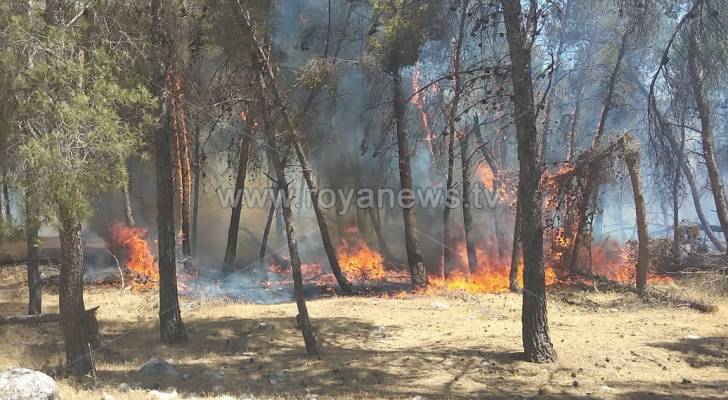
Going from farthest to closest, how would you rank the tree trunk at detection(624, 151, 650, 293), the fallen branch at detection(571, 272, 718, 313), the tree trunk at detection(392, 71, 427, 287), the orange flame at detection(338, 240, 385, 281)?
the orange flame at detection(338, 240, 385, 281) < the tree trunk at detection(392, 71, 427, 287) < the tree trunk at detection(624, 151, 650, 293) < the fallen branch at detection(571, 272, 718, 313)

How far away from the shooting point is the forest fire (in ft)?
63.1

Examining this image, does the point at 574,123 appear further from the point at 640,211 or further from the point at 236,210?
the point at 236,210

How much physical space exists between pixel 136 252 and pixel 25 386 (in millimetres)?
16755

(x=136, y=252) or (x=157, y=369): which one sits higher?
(x=136, y=252)

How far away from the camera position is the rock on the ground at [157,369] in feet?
29.6

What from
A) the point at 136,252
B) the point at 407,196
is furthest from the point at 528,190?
the point at 136,252

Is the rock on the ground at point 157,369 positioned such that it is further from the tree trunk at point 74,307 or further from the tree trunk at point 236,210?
the tree trunk at point 236,210

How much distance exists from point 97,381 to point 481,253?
17408mm

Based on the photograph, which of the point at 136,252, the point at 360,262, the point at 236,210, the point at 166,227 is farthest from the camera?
the point at 360,262

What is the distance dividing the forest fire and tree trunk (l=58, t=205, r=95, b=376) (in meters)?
9.94

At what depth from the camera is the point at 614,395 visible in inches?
295

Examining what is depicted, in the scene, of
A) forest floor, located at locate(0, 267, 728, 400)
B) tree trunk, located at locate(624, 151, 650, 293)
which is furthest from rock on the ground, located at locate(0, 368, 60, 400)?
tree trunk, located at locate(624, 151, 650, 293)

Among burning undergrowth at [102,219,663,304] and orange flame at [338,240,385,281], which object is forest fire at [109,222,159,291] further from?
orange flame at [338,240,385,281]

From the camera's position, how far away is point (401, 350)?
10.8 metres
